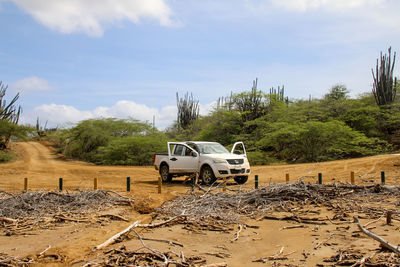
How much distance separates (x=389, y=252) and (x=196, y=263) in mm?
2640

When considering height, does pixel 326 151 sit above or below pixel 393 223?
above

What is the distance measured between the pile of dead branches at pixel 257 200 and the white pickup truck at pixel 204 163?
139 inches

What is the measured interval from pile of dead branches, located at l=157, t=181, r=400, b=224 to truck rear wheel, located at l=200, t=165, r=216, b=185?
11.5 feet

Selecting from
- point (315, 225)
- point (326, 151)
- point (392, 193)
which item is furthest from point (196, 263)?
point (326, 151)

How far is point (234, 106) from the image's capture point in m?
→ 33.8

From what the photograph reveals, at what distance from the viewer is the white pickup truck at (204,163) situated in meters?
13.5

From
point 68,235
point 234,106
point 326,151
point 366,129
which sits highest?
point 234,106

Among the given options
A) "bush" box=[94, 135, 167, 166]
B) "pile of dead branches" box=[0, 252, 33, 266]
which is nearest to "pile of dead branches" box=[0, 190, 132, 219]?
"pile of dead branches" box=[0, 252, 33, 266]

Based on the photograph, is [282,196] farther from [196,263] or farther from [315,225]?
[196,263]

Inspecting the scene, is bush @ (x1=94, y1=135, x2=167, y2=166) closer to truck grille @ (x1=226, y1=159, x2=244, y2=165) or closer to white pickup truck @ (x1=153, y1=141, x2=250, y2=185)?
white pickup truck @ (x1=153, y1=141, x2=250, y2=185)

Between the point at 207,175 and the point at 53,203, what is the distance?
19.9ft

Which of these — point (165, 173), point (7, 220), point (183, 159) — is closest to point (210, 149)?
point (183, 159)

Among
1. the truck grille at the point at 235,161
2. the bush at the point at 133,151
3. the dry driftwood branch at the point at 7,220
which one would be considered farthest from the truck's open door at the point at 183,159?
the bush at the point at 133,151

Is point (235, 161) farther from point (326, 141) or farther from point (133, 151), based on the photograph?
point (133, 151)
